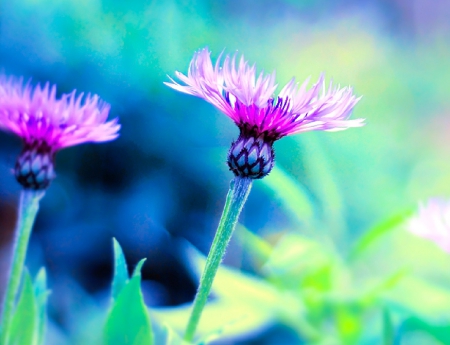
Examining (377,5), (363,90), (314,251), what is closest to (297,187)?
(314,251)

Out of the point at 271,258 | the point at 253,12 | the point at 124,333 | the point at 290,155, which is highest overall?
the point at 253,12

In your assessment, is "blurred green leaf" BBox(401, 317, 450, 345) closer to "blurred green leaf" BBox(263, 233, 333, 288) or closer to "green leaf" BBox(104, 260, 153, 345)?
"blurred green leaf" BBox(263, 233, 333, 288)

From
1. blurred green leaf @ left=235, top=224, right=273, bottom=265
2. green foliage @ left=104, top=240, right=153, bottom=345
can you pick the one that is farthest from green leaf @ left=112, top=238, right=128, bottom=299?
blurred green leaf @ left=235, top=224, right=273, bottom=265

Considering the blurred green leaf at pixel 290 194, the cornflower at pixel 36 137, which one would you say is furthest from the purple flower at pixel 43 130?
the blurred green leaf at pixel 290 194

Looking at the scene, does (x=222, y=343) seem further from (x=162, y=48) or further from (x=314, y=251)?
(x=162, y=48)

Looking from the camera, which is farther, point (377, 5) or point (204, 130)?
point (377, 5)

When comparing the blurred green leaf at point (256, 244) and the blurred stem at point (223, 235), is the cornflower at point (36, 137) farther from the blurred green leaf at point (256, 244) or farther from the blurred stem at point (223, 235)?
the blurred green leaf at point (256, 244)
